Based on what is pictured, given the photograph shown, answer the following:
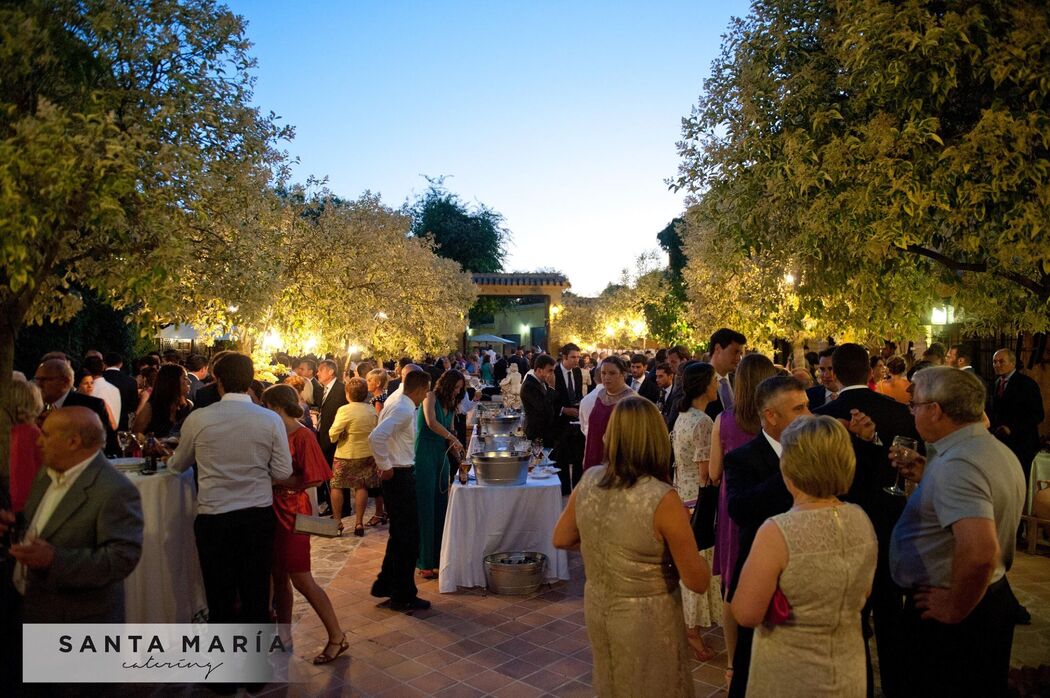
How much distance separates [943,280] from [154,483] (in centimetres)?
594

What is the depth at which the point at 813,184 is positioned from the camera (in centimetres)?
505

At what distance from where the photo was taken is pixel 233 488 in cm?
429

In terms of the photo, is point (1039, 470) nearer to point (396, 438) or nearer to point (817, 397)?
point (817, 397)

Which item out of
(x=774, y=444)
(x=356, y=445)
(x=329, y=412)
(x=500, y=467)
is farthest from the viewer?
(x=329, y=412)

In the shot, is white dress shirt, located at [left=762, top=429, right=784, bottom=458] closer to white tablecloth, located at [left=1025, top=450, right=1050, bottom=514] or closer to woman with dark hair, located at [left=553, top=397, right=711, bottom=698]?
woman with dark hair, located at [left=553, top=397, right=711, bottom=698]

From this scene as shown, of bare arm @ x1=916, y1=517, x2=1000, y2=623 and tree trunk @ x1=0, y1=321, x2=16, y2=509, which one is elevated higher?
tree trunk @ x1=0, y1=321, x2=16, y2=509

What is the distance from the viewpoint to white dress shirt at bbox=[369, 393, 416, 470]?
603 centimetres

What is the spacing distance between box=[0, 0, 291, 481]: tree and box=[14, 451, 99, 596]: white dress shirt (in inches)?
49.0

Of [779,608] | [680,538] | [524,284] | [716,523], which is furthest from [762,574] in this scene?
[524,284]

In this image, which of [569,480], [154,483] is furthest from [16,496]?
[569,480]

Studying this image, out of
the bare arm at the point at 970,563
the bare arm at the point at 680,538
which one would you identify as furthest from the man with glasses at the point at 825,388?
the bare arm at the point at 680,538

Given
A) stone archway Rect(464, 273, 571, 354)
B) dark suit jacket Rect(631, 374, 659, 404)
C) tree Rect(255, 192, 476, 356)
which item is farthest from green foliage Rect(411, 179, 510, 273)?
dark suit jacket Rect(631, 374, 659, 404)

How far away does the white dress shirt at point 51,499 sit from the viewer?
10.4ft

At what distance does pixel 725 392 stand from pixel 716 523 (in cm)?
119
